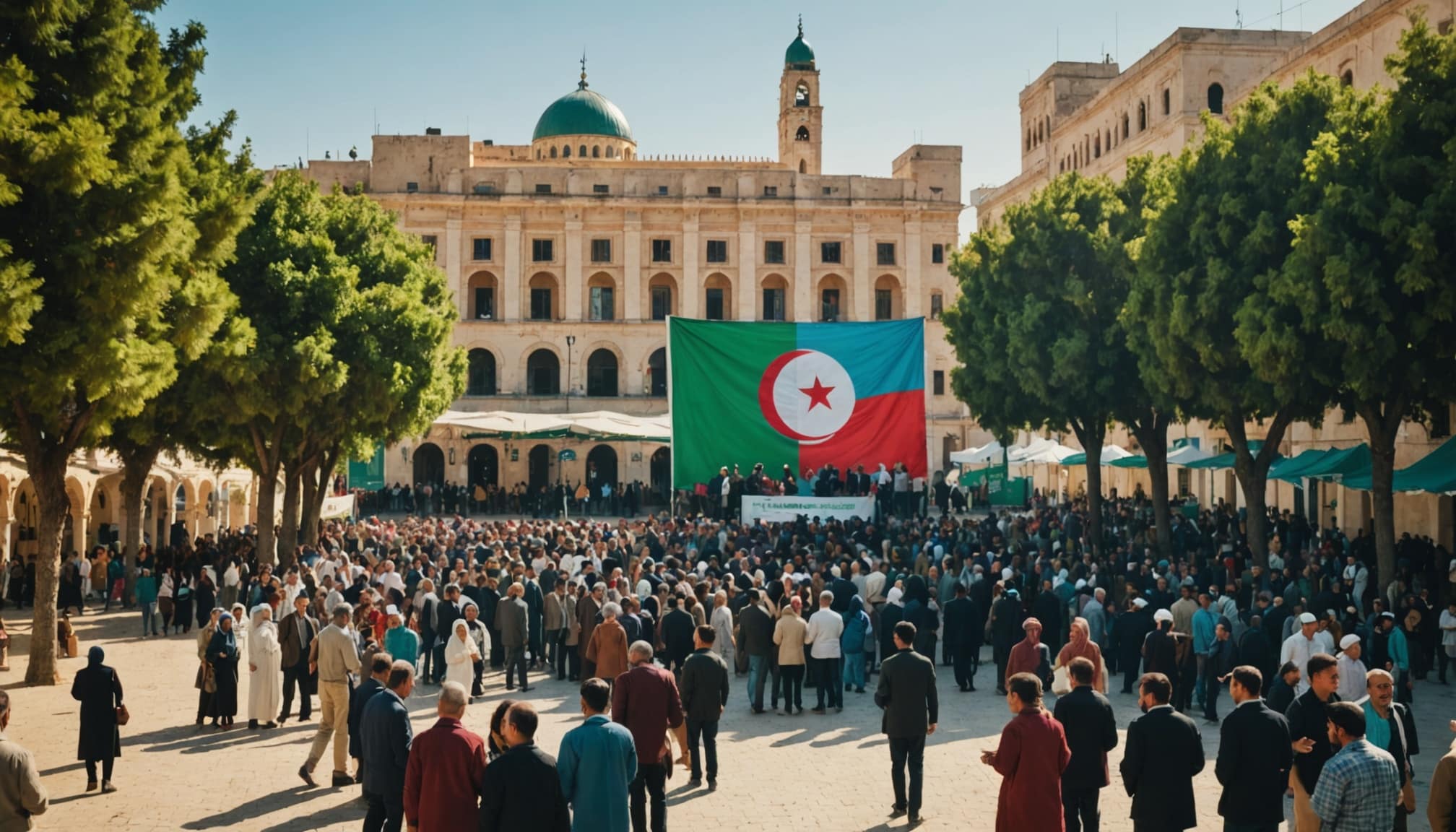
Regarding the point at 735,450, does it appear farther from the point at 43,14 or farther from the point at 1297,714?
the point at 1297,714

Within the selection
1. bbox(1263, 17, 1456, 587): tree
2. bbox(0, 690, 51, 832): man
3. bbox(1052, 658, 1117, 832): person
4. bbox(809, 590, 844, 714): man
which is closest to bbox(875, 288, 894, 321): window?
bbox(1263, 17, 1456, 587): tree

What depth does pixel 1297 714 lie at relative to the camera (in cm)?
913

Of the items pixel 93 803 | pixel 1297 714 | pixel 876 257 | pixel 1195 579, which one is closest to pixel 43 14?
pixel 93 803

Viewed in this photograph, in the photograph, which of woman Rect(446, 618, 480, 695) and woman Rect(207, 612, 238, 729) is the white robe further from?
woman Rect(446, 618, 480, 695)

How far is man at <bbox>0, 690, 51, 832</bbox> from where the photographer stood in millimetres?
8055

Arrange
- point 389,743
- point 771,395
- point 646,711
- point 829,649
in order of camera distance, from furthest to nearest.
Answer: point 771,395 → point 829,649 → point 646,711 → point 389,743

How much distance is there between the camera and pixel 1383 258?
20.0 meters

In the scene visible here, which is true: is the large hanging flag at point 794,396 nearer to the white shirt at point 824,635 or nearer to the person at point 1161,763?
the white shirt at point 824,635

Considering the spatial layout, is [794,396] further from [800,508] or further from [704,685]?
[704,685]

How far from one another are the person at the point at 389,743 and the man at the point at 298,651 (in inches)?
243

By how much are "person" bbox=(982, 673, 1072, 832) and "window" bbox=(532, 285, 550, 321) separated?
5976cm

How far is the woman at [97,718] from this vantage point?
12250mm

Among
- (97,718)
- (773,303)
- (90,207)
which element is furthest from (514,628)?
(773,303)

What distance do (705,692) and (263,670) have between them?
6000 millimetres
